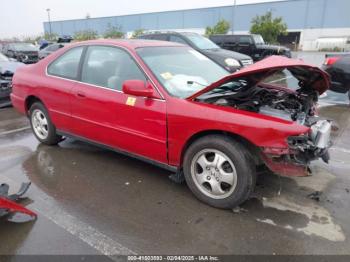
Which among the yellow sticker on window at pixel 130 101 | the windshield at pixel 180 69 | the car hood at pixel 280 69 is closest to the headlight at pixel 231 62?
the windshield at pixel 180 69

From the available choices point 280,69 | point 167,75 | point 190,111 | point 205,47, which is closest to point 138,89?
point 167,75

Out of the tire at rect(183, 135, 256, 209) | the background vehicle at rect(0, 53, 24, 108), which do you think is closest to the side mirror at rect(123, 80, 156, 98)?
the tire at rect(183, 135, 256, 209)

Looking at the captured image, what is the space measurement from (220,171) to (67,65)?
2.64 metres

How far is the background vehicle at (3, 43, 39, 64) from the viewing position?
1916 centimetres

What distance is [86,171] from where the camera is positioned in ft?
Answer: 13.2

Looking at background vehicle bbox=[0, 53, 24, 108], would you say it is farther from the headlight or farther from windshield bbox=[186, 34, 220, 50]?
the headlight

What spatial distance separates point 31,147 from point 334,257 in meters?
4.29

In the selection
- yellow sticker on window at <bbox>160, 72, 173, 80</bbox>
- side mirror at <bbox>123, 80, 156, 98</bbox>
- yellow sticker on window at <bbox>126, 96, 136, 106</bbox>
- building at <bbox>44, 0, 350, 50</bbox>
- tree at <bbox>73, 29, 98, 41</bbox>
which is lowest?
tree at <bbox>73, 29, 98, 41</bbox>

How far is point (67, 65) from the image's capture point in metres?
4.32

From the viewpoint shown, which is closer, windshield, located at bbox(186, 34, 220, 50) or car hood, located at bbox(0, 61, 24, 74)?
car hood, located at bbox(0, 61, 24, 74)

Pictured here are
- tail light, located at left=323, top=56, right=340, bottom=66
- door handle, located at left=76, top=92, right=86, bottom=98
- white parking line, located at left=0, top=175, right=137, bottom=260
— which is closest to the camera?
white parking line, located at left=0, top=175, right=137, bottom=260

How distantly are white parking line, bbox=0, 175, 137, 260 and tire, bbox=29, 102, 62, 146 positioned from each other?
1526mm

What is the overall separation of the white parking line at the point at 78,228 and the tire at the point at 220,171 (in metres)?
1.00

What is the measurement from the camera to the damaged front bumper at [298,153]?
110 inches
